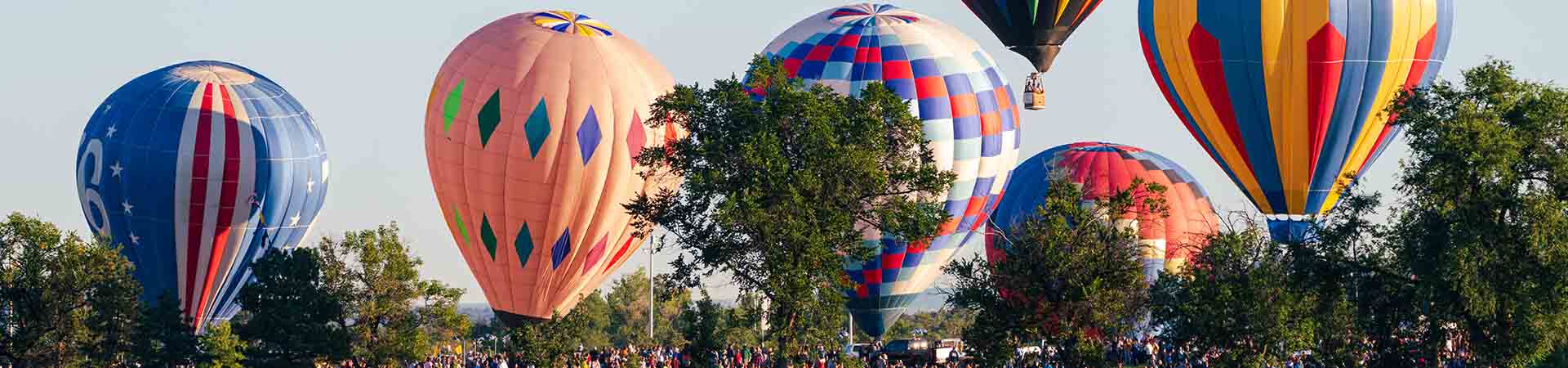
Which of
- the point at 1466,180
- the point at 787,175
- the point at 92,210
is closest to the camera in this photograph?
the point at 1466,180

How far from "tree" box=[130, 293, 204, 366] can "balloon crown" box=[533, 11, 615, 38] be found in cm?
1201

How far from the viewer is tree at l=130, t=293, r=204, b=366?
66.3 metres

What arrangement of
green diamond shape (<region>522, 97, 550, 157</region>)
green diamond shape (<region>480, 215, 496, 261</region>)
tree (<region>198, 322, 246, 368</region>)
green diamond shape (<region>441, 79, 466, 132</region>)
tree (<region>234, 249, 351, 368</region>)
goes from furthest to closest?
green diamond shape (<region>480, 215, 496, 261</region>) → green diamond shape (<region>441, 79, 466, 132</region>) → green diamond shape (<region>522, 97, 550, 157</region>) → tree (<region>234, 249, 351, 368</region>) → tree (<region>198, 322, 246, 368</region>)

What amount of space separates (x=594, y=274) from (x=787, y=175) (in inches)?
678

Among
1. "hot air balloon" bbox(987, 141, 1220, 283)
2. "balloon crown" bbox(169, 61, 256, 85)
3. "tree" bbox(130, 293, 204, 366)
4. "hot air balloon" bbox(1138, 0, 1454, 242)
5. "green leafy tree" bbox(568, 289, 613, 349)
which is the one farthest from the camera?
"green leafy tree" bbox(568, 289, 613, 349)

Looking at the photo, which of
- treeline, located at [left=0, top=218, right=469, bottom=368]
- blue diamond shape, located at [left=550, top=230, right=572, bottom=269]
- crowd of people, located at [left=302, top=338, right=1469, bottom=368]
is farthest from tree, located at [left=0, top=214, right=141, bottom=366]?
blue diamond shape, located at [left=550, top=230, right=572, bottom=269]

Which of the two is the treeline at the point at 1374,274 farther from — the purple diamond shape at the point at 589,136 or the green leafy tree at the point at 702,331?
the purple diamond shape at the point at 589,136

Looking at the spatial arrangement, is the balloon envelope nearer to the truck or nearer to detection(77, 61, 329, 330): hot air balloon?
the truck

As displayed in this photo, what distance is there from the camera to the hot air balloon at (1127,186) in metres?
86.5

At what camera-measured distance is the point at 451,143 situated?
69500mm

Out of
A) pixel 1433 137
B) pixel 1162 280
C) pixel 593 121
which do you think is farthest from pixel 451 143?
pixel 1433 137

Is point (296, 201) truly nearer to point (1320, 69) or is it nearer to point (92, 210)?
point (92, 210)

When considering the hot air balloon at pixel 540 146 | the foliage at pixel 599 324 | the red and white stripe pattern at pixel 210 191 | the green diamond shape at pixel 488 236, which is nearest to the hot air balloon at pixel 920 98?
the hot air balloon at pixel 540 146

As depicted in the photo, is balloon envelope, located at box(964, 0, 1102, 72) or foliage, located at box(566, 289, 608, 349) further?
foliage, located at box(566, 289, 608, 349)
